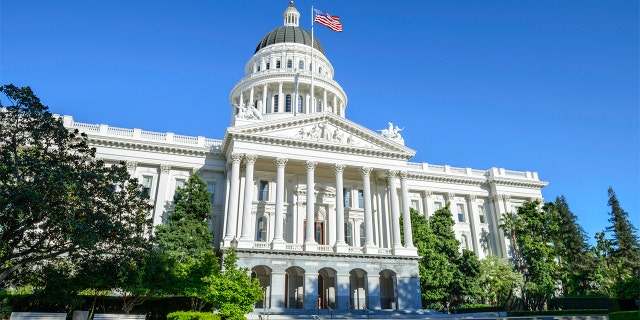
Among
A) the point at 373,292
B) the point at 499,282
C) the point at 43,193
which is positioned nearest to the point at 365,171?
the point at 373,292

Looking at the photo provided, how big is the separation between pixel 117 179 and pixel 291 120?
20377 mm

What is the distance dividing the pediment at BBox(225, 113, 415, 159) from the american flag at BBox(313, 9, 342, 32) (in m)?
10.9

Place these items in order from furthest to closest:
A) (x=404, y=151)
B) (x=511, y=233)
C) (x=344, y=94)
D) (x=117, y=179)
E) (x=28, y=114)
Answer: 1. (x=344, y=94)
2. (x=511, y=233)
3. (x=404, y=151)
4. (x=117, y=179)
5. (x=28, y=114)

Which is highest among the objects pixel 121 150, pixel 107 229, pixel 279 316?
pixel 121 150

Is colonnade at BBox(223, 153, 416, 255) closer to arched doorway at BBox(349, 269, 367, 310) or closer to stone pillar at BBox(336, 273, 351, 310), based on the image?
stone pillar at BBox(336, 273, 351, 310)

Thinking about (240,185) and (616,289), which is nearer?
(616,289)

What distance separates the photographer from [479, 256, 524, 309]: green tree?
41.4m

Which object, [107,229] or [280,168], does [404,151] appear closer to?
[280,168]

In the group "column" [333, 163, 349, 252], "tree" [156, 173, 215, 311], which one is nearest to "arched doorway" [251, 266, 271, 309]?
"tree" [156, 173, 215, 311]

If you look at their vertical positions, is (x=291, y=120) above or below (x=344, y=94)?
below

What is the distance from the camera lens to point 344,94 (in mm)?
64625

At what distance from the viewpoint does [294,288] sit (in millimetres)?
39469

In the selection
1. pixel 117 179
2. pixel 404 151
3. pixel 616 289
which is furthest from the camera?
pixel 404 151

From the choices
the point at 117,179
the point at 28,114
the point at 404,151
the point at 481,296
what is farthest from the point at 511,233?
the point at 28,114
